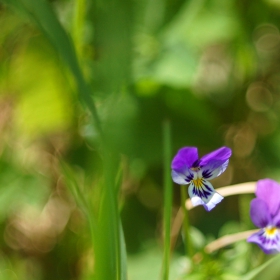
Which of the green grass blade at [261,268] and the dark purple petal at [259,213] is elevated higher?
the dark purple petal at [259,213]

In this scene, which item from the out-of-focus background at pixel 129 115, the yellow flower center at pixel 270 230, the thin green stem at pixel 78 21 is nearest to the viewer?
the yellow flower center at pixel 270 230

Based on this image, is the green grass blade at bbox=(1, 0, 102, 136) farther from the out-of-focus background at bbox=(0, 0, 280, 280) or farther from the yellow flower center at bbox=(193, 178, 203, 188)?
the out-of-focus background at bbox=(0, 0, 280, 280)

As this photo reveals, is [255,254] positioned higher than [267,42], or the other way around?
[267,42]

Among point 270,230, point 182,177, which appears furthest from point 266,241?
point 182,177

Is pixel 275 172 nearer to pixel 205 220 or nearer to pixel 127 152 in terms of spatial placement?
pixel 205 220

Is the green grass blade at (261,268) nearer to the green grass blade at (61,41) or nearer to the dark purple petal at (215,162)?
the dark purple petal at (215,162)

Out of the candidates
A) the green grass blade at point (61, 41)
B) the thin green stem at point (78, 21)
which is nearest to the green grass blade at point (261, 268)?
the green grass blade at point (61, 41)

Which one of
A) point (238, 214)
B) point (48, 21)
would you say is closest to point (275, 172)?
point (238, 214)
